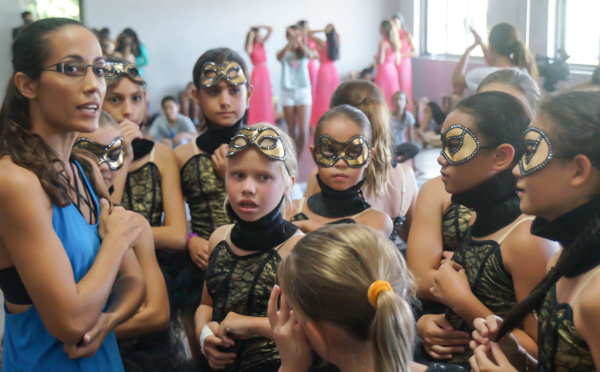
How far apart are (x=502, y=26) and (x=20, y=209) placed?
3395 millimetres

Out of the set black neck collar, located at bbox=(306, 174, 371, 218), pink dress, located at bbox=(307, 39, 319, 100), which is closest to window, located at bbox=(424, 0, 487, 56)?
pink dress, located at bbox=(307, 39, 319, 100)

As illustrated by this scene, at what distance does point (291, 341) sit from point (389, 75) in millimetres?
4602

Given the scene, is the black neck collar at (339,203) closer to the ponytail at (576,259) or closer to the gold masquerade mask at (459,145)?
the gold masquerade mask at (459,145)

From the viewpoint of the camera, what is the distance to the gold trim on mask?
1.97 metres

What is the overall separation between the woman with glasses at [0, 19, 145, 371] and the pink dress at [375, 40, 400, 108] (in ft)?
13.9

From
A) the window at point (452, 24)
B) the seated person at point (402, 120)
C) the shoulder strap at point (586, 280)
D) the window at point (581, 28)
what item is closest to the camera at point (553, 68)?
the window at point (581, 28)

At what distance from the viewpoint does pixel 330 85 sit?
623 centimetres

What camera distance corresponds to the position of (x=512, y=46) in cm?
406

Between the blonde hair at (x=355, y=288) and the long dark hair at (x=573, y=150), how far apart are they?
345 millimetres

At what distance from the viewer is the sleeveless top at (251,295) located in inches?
79.6

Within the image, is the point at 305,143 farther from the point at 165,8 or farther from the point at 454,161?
the point at 454,161

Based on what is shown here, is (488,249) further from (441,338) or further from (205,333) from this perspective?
(205,333)

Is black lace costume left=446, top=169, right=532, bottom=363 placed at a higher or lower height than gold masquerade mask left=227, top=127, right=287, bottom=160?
lower

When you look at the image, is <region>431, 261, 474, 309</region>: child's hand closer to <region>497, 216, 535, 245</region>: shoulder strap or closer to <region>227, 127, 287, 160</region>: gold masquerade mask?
<region>497, 216, 535, 245</region>: shoulder strap
